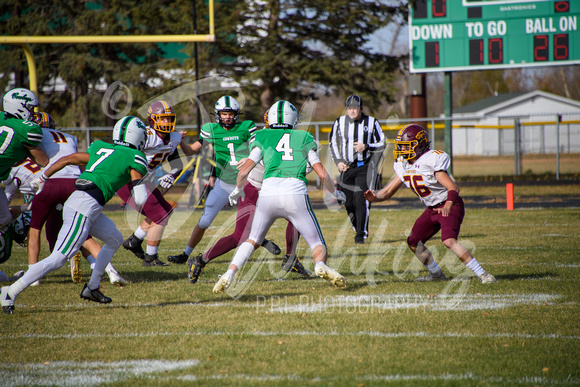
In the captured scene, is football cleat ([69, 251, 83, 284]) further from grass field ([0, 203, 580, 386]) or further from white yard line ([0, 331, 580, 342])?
white yard line ([0, 331, 580, 342])

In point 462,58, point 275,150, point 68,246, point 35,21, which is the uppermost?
point 35,21

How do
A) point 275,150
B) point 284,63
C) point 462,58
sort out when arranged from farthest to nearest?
1. point 284,63
2. point 462,58
3. point 275,150

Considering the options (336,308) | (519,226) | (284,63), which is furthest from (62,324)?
(284,63)

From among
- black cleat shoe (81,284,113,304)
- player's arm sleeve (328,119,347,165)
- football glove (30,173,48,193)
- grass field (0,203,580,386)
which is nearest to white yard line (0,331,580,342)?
grass field (0,203,580,386)

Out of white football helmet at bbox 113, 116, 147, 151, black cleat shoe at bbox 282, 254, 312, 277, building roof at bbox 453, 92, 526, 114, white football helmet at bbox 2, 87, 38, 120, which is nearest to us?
white football helmet at bbox 113, 116, 147, 151

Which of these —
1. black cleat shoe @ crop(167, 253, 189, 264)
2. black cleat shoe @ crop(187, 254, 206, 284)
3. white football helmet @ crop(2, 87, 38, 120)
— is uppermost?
white football helmet @ crop(2, 87, 38, 120)

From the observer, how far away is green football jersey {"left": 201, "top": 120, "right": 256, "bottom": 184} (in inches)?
281

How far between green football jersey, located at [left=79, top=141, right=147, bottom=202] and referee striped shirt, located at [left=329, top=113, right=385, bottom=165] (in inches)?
169

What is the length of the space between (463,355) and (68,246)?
11.0 feet

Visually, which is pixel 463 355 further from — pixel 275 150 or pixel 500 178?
pixel 500 178

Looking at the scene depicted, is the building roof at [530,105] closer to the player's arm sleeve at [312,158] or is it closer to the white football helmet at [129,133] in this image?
the player's arm sleeve at [312,158]

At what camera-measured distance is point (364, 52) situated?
874 inches

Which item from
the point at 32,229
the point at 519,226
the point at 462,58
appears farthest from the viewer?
the point at 462,58

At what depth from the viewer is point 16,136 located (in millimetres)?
5711
